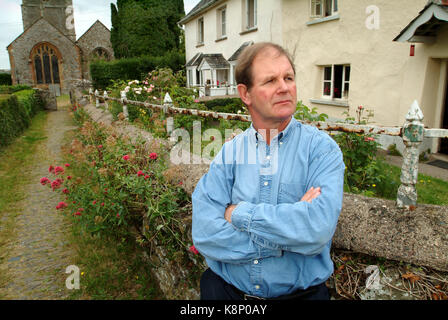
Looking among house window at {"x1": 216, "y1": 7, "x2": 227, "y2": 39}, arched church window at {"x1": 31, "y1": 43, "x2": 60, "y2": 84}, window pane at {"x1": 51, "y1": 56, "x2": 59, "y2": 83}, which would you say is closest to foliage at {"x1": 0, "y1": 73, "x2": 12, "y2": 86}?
arched church window at {"x1": 31, "y1": 43, "x2": 60, "y2": 84}

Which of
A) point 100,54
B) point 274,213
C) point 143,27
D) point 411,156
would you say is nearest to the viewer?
point 274,213

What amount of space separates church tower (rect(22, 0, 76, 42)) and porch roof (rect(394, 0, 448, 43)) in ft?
156

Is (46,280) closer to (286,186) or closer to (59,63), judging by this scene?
(286,186)

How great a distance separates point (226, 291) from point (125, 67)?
29.0 m

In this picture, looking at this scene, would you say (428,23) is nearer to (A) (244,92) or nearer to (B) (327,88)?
(B) (327,88)

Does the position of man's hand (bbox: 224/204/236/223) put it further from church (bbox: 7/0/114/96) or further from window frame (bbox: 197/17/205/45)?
church (bbox: 7/0/114/96)

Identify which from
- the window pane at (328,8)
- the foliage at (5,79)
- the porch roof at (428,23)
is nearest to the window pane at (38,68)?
the foliage at (5,79)

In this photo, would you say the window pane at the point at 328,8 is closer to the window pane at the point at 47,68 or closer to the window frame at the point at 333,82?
the window frame at the point at 333,82

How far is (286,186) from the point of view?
172 cm

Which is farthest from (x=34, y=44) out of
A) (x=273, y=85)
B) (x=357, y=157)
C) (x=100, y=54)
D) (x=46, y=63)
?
(x=273, y=85)

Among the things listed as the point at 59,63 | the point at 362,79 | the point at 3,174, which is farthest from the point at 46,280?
the point at 59,63

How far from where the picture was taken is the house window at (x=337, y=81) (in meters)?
10.4

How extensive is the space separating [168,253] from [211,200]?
1.15 metres

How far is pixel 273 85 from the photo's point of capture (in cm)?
175
